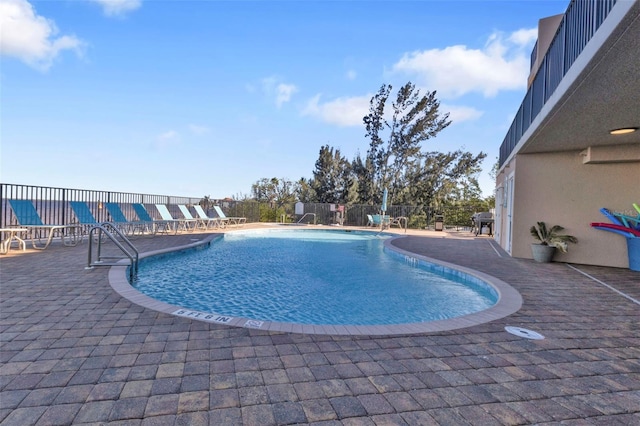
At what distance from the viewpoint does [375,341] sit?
2912 mm

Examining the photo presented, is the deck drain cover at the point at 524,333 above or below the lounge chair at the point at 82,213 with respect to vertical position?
below

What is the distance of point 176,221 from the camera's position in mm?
12445

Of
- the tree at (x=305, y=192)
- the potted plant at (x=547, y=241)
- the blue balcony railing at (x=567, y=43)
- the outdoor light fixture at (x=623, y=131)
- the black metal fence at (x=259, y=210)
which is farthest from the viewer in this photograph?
the tree at (x=305, y=192)

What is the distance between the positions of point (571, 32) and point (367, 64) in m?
11.1

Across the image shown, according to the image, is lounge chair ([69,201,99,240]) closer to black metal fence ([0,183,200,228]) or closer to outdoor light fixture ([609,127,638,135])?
black metal fence ([0,183,200,228])

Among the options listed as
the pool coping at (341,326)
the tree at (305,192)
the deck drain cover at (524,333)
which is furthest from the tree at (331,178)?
the deck drain cover at (524,333)

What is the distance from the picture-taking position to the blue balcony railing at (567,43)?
3.32 m

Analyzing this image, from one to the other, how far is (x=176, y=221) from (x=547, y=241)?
11.4 meters

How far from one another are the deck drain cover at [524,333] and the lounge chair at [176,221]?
36.9 ft

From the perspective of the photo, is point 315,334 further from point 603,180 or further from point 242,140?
point 242,140

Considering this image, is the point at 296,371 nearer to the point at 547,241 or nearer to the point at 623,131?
the point at 623,131

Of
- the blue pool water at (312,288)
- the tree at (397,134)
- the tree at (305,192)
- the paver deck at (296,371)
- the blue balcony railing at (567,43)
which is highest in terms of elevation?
the tree at (397,134)

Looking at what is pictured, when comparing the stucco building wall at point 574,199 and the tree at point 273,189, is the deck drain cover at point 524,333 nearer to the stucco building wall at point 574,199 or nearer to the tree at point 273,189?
the stucco building wall at point 574,199

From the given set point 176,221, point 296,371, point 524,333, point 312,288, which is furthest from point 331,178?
point 296,371
